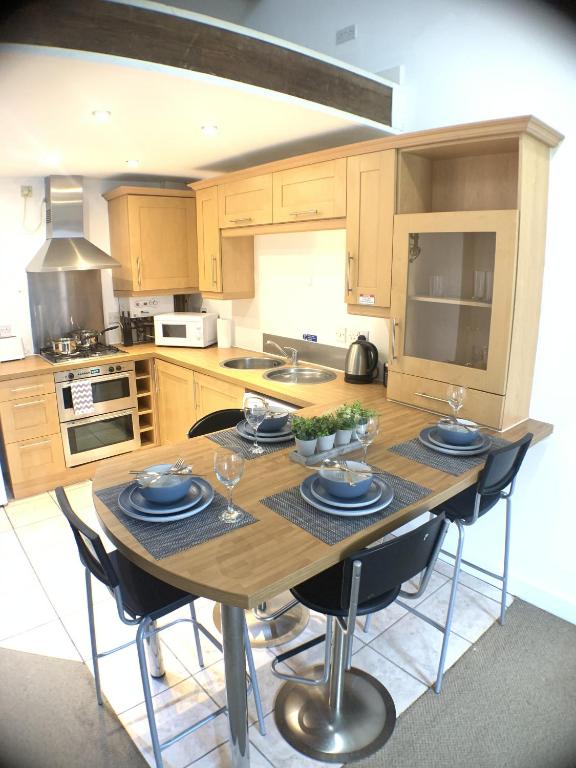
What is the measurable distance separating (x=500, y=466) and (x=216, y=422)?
1.28 m

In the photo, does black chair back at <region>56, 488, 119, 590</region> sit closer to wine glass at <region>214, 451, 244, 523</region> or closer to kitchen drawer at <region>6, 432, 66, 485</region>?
wine glass at <region>214, 451, 244, 523</region>

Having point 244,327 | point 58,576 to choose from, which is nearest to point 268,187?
point 244,327

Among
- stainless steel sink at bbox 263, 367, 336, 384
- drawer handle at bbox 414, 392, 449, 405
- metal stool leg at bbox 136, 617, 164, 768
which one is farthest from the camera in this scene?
stainless steel sink at bbox 263, 367, 336, 384

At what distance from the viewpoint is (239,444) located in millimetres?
2076

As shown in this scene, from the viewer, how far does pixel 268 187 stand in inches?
118

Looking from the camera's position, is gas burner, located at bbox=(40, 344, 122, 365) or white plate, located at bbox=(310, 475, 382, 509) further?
gas burner, located at bbox=(40, 344, 122, 365)

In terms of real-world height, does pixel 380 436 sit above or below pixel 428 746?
above

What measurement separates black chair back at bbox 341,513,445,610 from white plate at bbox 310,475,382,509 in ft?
0.64

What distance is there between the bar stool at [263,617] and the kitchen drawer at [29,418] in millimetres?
1659

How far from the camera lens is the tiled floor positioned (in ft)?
5.72

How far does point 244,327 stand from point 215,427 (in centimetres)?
177

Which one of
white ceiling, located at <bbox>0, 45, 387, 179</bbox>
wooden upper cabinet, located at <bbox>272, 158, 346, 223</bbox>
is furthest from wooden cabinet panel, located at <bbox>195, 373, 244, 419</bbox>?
white ceiling, located at <bbox>0, 45, 387, 179</bbox>

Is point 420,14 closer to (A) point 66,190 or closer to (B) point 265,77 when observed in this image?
(B) point 265,77

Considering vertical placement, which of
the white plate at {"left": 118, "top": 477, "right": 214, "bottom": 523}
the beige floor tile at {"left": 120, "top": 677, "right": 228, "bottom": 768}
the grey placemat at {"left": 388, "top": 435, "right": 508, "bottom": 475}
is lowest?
the beige floor tile at {"left": 120, "top": 677, "right": 228, "bottom": 768}
